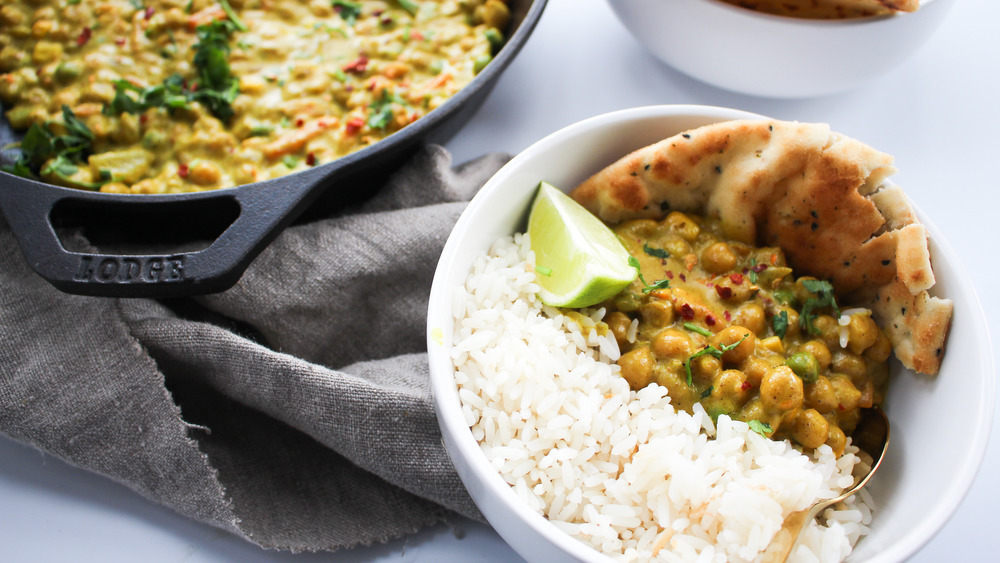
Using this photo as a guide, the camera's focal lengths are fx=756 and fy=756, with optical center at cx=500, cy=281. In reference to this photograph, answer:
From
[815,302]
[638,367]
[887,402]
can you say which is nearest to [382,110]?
[638,367]

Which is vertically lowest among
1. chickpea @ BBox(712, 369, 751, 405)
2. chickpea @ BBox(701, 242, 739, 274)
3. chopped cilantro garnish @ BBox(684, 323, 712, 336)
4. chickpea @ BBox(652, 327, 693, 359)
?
chickpea @ BBox(712, 369, 751, 405)

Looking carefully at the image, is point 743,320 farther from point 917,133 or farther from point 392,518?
point 917,133

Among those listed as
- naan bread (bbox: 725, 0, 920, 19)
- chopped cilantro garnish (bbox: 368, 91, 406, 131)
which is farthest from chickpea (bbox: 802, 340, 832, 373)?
chopped cilantro garnish (bbox: 368, 91, 406, 131)

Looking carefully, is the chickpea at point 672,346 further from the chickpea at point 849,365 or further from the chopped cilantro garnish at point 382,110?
the chopped cilantro garnish at point 382,110

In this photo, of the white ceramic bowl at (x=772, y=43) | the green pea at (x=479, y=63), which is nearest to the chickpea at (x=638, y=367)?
the white ceramic bowl at (x=772, y=43)

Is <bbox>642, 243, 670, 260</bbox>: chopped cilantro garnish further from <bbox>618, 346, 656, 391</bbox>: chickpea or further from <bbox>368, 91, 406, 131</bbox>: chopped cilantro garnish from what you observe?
<bbox>368, 91, 406, 131</bbox>: chopped cilantro garnish

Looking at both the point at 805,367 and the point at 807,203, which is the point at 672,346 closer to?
the point at 805,367
